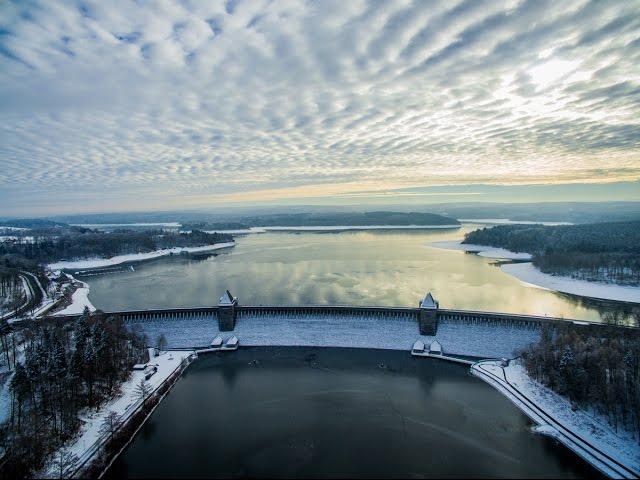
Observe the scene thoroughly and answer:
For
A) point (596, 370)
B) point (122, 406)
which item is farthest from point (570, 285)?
point (122, 406)

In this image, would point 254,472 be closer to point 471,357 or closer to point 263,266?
point 471,357

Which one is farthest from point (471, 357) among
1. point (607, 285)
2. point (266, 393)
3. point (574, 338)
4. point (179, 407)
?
point (607, 285)

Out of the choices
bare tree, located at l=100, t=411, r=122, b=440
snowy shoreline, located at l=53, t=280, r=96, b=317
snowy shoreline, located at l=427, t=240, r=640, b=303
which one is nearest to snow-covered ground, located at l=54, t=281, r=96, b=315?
snowy shoreline, located at l=53, t=280, r=96, b=317

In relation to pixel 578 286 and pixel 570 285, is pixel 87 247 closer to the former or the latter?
pixel 570 285

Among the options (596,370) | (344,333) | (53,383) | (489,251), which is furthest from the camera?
(489,251)

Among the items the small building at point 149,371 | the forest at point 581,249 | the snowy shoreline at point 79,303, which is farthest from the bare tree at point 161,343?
the forest at point 581,249

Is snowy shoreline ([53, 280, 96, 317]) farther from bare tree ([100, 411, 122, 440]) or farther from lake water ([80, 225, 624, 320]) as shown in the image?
bare tree ([100, 411, 122, 440])

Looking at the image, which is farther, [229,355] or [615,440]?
[229,355]
